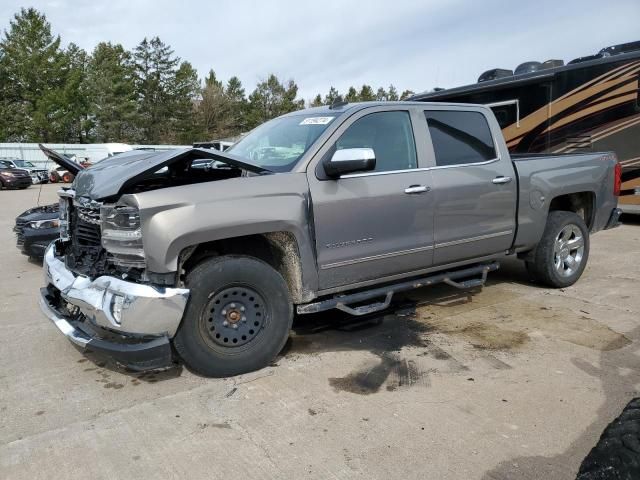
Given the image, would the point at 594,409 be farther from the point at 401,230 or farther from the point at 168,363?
the point at 168,363

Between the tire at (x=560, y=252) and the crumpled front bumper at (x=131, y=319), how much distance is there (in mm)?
3962

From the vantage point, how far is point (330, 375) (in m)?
3.80

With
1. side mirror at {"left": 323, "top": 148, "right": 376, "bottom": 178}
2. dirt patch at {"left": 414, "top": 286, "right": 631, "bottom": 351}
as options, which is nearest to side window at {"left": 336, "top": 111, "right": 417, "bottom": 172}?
side mirror at {"left": 323, "top": 148, "right": 376, "bottom": 178}

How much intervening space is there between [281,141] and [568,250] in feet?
11.6

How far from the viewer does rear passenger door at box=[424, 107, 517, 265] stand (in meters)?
4.60

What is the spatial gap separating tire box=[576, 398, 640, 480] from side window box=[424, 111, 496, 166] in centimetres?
287

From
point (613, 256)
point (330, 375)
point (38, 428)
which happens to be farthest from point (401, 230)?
point (613, 256)

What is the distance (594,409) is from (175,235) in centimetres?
277

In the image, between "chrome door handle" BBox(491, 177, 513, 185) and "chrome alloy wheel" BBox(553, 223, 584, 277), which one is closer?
"chrome door handle" BBox(491, 177, 513, 185)

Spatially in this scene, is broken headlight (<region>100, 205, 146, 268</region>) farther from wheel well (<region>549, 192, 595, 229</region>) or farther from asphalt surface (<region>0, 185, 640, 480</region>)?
wheel well (<region>549, 192, 595, 229</region>)

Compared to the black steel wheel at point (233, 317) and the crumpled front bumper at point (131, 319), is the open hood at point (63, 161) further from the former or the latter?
the black steel wheel at point (233, 317)

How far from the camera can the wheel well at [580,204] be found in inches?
239

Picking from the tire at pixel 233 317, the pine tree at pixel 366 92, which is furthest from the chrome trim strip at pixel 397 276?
the pine tree at pixel 366 92

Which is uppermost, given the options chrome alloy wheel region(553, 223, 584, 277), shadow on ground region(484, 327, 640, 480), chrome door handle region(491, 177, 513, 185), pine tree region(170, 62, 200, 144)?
pine tree region(170, 62, 200, 144)
